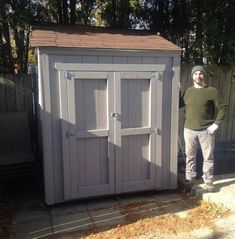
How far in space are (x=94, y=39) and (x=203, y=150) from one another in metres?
2.02

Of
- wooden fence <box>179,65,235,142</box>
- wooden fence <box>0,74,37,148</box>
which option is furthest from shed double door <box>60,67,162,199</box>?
wooden fence <box>179,65,235,142</box>

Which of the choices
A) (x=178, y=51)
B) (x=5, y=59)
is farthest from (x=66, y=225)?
(x=5, y=59)

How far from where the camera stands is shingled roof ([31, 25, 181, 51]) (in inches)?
143

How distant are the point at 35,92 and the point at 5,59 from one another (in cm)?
89

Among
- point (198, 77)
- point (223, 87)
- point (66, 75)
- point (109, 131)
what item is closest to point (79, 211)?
point (109, 131)

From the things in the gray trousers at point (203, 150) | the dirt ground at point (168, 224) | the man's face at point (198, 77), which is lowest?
the dirt ground at point (168, 224)

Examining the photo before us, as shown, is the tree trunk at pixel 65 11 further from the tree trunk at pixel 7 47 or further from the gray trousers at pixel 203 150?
the gray trousers at pixel 203 150

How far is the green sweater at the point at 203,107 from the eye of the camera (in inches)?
156

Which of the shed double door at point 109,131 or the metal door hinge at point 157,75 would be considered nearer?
the shed double door at point 109,131

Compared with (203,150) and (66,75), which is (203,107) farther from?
(66,75)

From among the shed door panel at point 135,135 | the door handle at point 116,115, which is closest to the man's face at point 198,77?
the shed door panel at point 135,135

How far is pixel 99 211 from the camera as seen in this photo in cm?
383

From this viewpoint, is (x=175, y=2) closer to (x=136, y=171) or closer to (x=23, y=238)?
(x=136, y=171)

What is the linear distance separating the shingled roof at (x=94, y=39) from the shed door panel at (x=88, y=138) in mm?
379
